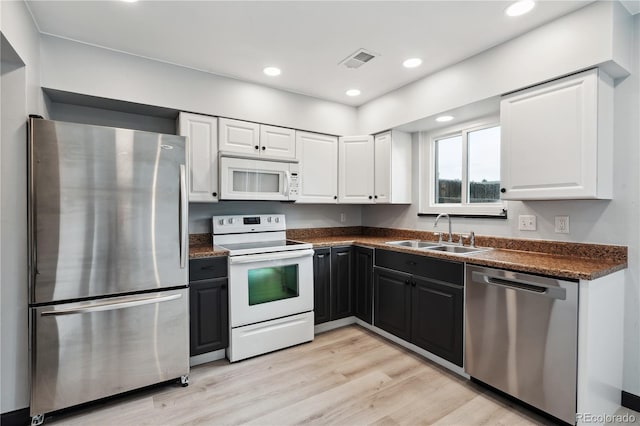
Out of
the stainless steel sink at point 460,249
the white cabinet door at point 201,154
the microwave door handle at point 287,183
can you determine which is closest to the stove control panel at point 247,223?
the white cabinet door at point 201,154

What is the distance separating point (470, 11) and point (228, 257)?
96.9 inches

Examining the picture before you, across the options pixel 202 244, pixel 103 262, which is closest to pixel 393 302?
pixel 202 244

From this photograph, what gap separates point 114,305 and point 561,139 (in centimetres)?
309

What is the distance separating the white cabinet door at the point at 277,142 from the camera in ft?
10.3

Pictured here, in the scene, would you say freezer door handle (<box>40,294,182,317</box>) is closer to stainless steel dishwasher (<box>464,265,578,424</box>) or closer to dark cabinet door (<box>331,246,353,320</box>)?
dark cabinet door (<box>331,246,353,320</box>)

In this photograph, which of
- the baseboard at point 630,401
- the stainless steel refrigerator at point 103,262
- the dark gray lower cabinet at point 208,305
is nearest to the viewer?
the stainless steel refrigerator at point 103,262

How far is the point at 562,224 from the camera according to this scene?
2.27 meters

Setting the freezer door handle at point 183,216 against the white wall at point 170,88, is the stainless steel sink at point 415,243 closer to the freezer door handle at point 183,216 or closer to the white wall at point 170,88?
the white wall at point 170,88

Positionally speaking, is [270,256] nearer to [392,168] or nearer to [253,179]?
[253,179]

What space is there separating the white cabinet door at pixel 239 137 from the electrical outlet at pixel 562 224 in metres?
2.54

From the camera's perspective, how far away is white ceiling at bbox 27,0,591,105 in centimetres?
196

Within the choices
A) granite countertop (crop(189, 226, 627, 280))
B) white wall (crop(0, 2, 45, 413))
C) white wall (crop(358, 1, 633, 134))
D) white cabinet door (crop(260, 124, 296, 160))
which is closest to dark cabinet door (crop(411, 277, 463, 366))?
granite countertop (crop(189, 226, 627, 280))

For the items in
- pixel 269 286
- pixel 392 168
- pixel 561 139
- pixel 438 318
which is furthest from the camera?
pixel 392 168

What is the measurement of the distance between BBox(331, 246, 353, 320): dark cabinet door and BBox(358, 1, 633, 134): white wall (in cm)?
151
